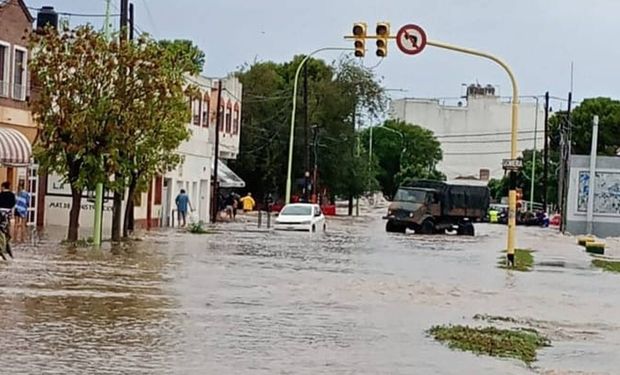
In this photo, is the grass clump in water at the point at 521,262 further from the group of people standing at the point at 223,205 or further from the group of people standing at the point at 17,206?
the group of people standing at the point at 223,205

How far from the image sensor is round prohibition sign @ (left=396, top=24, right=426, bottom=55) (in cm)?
3156

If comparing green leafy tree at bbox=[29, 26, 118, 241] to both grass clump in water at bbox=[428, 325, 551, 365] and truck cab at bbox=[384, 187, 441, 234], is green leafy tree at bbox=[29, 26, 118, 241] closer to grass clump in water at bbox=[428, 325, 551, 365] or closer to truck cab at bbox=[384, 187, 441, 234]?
grass clump in water at bbox=[428, 325, 551, 365]

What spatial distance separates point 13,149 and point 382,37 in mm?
15342

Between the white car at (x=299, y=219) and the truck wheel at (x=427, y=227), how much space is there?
702 cm

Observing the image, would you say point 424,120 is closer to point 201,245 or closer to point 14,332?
point 201,245

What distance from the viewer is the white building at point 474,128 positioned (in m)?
147

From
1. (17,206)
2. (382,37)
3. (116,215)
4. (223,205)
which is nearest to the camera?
(382,37)

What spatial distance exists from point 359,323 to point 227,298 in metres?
3.77

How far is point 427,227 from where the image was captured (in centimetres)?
6562

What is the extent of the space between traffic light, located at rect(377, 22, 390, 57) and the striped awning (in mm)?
13899

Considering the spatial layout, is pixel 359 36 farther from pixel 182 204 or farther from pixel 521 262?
pixel 182 204

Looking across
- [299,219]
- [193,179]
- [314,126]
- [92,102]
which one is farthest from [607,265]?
[314,126]

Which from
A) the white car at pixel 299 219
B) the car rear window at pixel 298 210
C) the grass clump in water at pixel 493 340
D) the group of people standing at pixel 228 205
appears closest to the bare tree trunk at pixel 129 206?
the white car at pixel 299 219

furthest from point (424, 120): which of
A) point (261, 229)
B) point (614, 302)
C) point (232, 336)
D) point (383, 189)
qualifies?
point (232, 336)
